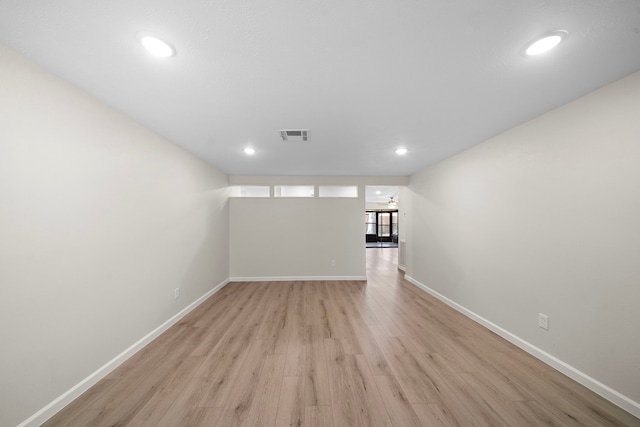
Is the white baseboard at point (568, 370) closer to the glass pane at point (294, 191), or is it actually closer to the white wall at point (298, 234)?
the white wall at point (298, 234)

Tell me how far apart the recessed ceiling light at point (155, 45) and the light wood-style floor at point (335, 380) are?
7.76 feet

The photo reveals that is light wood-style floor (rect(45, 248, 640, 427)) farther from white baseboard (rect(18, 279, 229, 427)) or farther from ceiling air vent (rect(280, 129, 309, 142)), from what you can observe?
ceiling air vent (rect(280, 129, 309, 142))

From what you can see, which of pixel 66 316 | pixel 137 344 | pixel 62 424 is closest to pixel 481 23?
pixel 66 316

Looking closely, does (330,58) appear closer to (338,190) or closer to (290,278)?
(338,190)

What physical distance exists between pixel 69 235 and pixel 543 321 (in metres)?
4.14

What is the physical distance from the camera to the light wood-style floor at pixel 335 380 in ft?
4.83

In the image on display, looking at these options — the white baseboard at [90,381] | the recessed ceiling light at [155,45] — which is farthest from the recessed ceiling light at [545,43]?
the white baseboard at [90,381]

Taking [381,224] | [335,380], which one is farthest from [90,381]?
[381,224]

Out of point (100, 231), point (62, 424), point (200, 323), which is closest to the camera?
point (62, 424)

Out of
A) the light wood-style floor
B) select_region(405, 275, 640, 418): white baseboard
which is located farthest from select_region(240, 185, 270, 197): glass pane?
select_region(405, 275, 640, 418): white baseboard

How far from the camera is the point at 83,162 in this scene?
67.4 inches

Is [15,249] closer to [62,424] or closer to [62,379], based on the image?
[62,379]

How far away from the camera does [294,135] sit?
8.51 ft

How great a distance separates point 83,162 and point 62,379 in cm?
162
